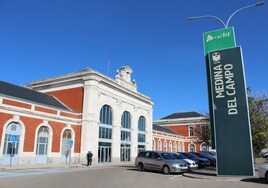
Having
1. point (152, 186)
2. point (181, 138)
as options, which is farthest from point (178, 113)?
point (152, 186)

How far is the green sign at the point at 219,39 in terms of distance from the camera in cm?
1802

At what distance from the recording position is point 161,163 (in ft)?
63.9

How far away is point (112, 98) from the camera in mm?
40188

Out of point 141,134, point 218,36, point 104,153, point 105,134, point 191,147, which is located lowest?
point 104,153

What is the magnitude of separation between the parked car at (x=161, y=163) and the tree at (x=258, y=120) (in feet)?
26.4

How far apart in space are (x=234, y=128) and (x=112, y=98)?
25.4 metres

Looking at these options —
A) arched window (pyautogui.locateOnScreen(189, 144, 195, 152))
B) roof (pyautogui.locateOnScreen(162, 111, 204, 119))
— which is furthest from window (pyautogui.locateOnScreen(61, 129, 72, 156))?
roof (pyautogui.locateOnScreen(162, 111, 204, 119))

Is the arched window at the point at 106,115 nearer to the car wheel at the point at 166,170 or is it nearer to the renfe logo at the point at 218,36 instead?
the car wheel at the point at 166,170

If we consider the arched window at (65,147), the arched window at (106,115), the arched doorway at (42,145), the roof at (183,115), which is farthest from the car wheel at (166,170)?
the roof at (183,115)

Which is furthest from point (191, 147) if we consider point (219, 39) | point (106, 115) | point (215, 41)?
point (219, 39)

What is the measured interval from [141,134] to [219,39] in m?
31.5

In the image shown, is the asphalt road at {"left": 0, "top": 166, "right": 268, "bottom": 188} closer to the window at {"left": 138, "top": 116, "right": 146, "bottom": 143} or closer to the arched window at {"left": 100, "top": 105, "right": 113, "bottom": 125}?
the arched window at {"left": 100, "top": 105, "right": 113, "bottom": 125}

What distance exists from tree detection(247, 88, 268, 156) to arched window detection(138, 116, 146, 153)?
23481 millimetres

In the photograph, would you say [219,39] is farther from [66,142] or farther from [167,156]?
[66,142]
